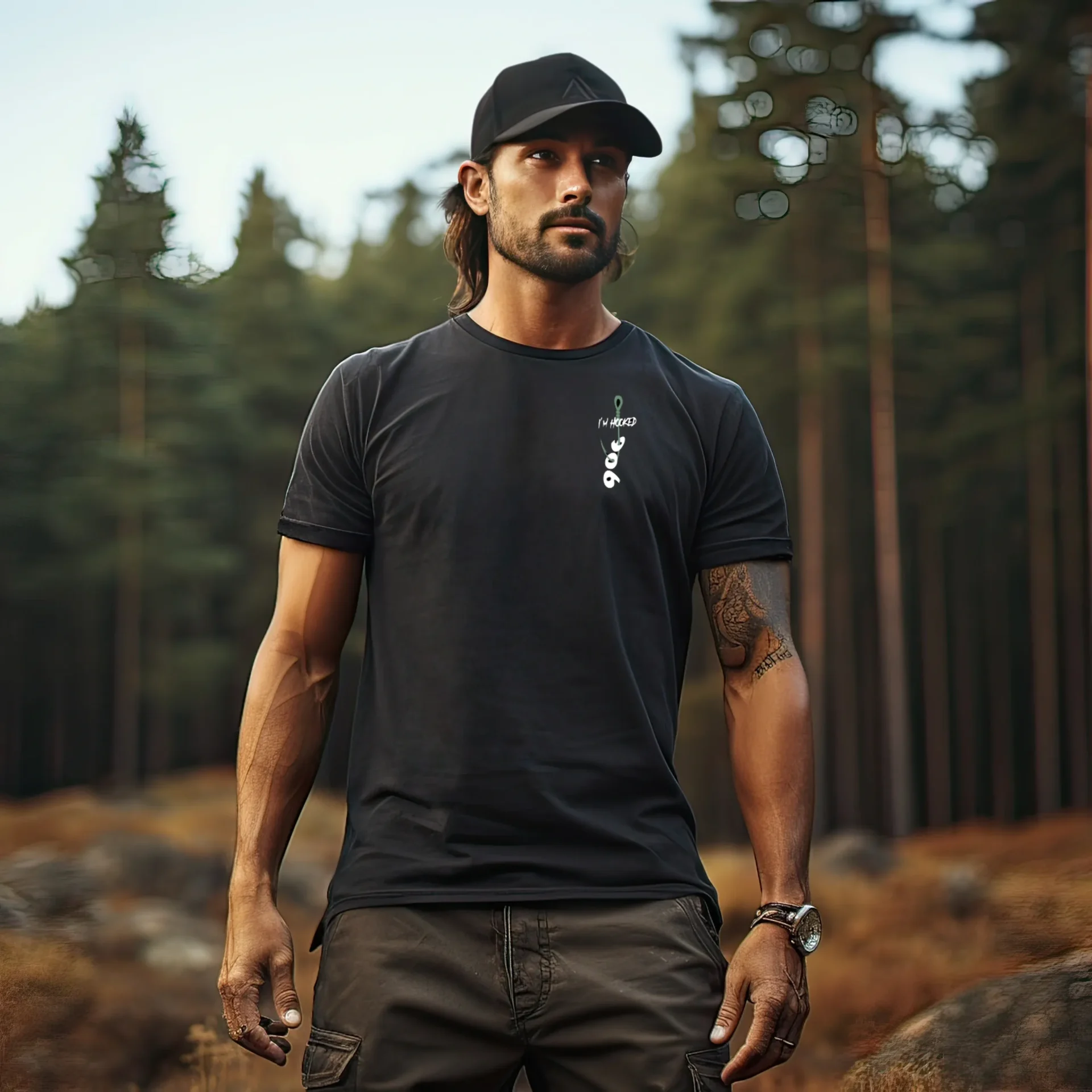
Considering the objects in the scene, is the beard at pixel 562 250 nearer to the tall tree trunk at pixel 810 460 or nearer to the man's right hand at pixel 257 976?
the man's right hand at pixel 257 976

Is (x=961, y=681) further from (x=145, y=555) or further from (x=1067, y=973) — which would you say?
(x=1067, y=973)

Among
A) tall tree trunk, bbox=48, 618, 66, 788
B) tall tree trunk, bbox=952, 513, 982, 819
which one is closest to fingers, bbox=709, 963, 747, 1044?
tall tree trunk, bbox=952, 513, 982, 819

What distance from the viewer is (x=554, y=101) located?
10.7ft

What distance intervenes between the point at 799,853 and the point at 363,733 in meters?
1.01

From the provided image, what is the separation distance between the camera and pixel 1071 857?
2227 centimetres

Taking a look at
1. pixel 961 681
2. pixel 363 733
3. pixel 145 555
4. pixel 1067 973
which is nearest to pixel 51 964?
pixel 1067 973

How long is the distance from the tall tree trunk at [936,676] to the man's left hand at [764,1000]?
1219 inches

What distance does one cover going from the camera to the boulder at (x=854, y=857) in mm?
21500

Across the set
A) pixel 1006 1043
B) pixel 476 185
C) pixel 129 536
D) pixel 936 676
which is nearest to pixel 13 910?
pixel 1006 1043

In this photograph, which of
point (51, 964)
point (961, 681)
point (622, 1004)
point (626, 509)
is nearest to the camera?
point (622, 1004)

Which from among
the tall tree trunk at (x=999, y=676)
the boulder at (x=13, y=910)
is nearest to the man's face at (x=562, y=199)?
the boulder at (x=13, y=910)

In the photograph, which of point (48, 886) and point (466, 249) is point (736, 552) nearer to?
point (466, 249)

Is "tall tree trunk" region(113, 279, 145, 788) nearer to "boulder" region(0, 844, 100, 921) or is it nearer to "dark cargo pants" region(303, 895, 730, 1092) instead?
"boulder" region(0, 844, 100, 921)

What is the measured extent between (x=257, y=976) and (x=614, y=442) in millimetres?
1391
